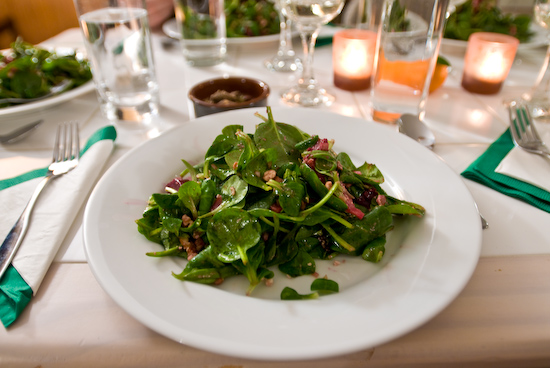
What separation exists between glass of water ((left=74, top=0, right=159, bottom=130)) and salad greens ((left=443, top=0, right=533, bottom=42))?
1080 mm

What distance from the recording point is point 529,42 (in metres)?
1.37

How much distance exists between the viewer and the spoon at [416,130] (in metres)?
0.88

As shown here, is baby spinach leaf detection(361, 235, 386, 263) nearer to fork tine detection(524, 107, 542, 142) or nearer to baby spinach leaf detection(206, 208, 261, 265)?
baby spinach leaf detection(206, 208, 261, 265)

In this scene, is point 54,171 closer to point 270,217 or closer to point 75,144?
point 75,144

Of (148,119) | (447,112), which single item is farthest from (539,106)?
(148,119)

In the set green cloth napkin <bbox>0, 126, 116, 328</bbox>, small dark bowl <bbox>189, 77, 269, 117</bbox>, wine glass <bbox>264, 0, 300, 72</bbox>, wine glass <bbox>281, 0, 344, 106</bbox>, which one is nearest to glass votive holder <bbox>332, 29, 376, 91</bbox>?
wine glass <bbox>281, 0, 344, 106</bbox>

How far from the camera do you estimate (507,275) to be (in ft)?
1.82

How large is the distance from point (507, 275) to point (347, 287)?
0.81 ft

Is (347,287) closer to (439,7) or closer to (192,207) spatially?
(192,207)

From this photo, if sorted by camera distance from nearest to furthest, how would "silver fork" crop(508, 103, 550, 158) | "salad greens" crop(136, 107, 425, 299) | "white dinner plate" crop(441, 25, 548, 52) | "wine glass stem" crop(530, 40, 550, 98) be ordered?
"salad greens" crop(136, 107, 425, 299) → "silver fork" crop(508, 103, 550, 158) → "wine glass stem" crop(530, 40, 550, 98) → "white dinner plate" crop(441, 25, 548, 52)

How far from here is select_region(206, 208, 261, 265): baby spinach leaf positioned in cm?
49

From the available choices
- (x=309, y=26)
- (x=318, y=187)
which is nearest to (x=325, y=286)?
(x=318, y=187)

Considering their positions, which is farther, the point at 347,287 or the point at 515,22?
the point at 515,22

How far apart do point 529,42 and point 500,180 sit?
0.95 metres
